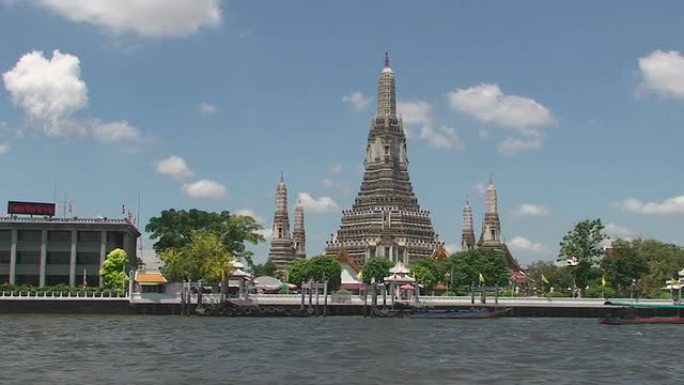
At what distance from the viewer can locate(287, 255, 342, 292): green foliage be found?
119 metres

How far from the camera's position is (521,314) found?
294ft

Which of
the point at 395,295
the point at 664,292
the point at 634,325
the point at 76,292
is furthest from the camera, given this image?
the point at 664,292

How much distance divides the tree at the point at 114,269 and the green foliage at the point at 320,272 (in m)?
28.3

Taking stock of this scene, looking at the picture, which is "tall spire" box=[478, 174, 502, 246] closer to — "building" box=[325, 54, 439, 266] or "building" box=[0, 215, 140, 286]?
"building" box=[325, 54, 439, 266]

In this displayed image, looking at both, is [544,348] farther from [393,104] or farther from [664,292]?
[393,104]

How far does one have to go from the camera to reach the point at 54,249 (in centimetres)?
10394

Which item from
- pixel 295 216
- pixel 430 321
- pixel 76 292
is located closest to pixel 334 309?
pixel 430 321

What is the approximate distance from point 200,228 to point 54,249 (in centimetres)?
1733

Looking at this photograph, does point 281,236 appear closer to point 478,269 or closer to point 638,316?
point 478,269

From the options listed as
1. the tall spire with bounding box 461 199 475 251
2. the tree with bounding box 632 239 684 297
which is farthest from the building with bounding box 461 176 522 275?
the tree with bounding box 632 239 684 297

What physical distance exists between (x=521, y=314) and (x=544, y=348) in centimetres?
3542

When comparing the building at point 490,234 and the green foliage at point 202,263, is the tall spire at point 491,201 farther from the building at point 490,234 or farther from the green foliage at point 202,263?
the green foliage at point 202,263

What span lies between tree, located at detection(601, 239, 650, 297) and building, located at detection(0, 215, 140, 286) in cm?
5293

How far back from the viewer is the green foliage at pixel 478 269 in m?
116
